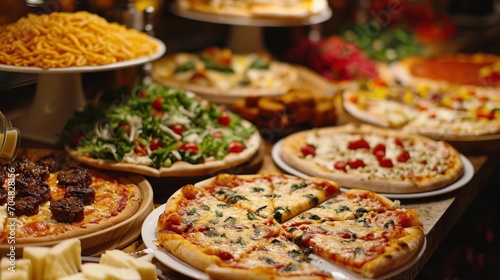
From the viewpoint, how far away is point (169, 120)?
155 inches

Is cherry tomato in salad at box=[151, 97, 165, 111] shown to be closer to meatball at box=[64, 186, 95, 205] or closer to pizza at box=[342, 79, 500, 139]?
meatball at box=[64, 186, 95, 205]

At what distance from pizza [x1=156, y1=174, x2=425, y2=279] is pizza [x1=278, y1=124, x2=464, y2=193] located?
1.00ft

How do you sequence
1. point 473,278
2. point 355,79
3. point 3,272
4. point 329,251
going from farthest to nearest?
point 355,79, point 473,278, point 329,251, point 3,272

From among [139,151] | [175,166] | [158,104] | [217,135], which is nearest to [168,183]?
[175,166]

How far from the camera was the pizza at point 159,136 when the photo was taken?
3533 mm

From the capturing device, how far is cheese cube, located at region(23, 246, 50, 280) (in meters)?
2.34

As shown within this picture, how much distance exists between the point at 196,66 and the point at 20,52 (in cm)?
217

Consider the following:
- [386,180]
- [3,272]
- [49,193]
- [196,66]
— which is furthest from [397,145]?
[3,272]

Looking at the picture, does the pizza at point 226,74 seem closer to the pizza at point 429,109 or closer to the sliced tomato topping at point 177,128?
the pizza at point 429,109

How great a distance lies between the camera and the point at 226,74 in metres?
5.33

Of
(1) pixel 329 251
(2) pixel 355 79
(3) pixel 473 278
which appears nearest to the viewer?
(1) pixel 329 251

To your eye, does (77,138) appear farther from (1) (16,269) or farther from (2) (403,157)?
(2) (403,157)

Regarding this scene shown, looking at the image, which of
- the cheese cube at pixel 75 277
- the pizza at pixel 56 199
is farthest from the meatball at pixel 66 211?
the cheese cube at pixel 75 277

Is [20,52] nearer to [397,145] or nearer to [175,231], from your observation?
[175,231]
